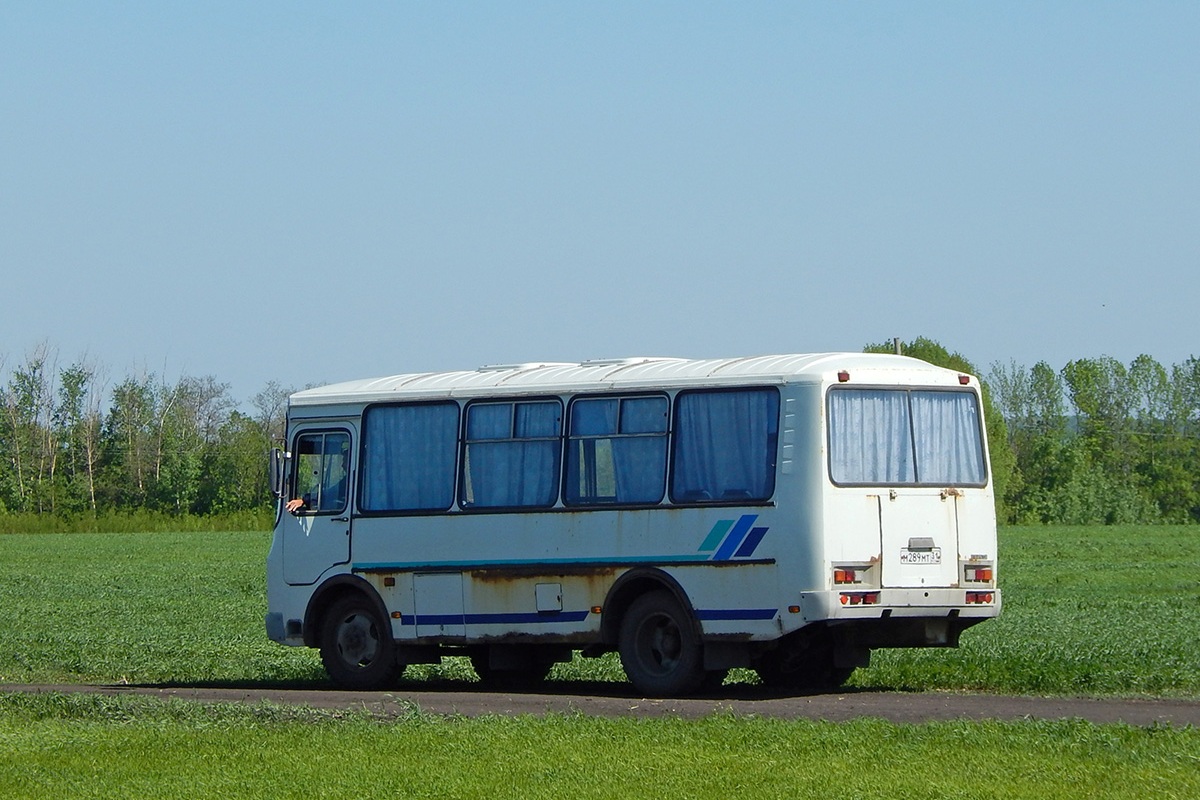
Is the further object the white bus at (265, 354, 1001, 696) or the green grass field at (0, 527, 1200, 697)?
the green grass field at (0, 527, 1200, 697)

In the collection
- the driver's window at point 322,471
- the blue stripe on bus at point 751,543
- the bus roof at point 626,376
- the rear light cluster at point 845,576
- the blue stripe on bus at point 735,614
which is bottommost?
the blue stripe on bus at point 735,614

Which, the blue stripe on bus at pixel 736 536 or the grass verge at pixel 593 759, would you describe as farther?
the blue stripe on bus at pixel 736 536

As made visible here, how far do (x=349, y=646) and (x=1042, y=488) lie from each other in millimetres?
124216

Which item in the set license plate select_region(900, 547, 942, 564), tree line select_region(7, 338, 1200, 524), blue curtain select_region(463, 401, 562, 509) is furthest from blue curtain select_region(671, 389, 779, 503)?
tree line select_region(7, 338, 1200, 524)

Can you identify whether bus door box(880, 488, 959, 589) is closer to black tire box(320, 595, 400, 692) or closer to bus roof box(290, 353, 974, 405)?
bus roof box(290, 353, 974, 405)

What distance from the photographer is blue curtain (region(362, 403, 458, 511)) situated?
18.9m

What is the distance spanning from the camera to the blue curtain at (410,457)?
1891 centimetres

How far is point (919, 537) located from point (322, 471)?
20.7 feet

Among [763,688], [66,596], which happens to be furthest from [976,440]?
[66,596]

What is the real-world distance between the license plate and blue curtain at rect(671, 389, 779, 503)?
1.28 meters

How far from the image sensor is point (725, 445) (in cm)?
1705

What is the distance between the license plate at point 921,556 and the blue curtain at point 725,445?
4.19 ft

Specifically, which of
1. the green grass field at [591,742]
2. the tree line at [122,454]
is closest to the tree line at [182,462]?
the tree line at [122,454]

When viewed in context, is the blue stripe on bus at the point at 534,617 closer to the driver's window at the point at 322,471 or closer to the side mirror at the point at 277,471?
the driver's window at the point at 322,471
